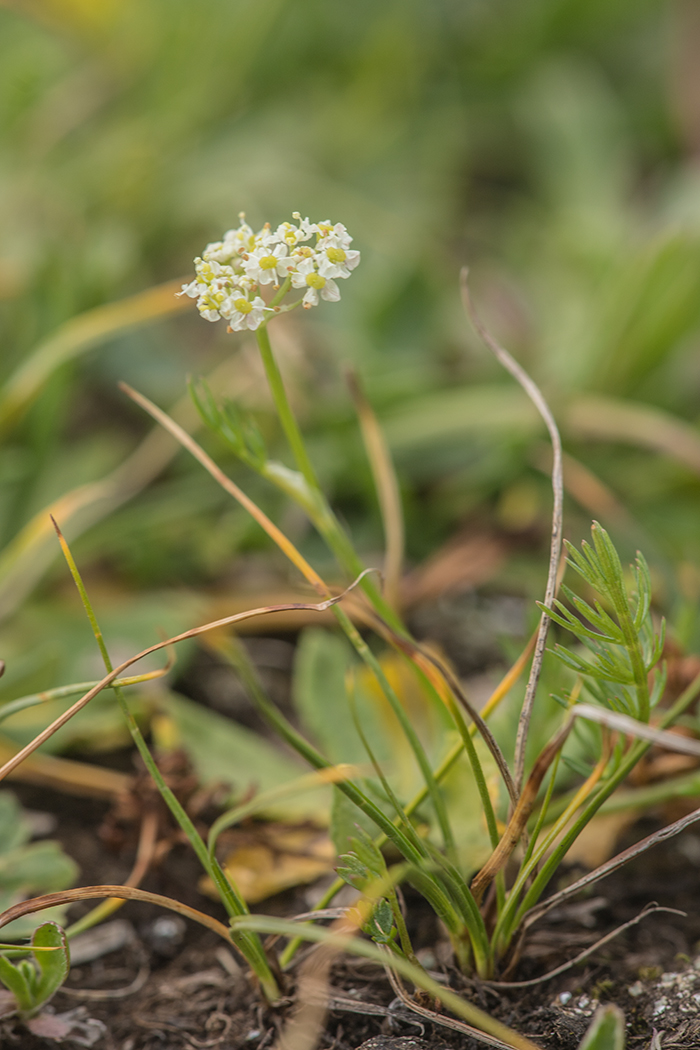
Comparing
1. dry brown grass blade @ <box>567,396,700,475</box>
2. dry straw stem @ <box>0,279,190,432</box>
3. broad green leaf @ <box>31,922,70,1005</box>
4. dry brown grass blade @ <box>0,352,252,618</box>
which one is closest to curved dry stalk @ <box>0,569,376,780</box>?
broad green leaf @ <box>31,922,70,1005</box>

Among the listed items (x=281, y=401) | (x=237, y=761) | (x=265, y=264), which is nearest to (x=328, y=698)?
(x=237, y=761)

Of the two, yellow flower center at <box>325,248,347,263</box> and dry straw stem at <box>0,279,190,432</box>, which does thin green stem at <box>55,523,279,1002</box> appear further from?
dry straw stem at <box>0,279,190,432</box>

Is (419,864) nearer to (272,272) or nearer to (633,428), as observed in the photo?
(272,272)

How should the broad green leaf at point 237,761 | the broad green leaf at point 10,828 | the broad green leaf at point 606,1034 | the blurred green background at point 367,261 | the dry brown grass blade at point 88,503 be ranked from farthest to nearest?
the blurred green background at point 367,261 < the dry brown grass blade at point 88,503 < the broad green leaf at point 237,761 < the broad green leaf at point 10,828 < the broad green leaf at point 606,1034

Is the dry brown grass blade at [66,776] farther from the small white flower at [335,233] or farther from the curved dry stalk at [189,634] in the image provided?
the small white flower at [335,233]

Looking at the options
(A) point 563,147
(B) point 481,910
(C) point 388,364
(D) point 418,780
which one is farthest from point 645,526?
(A) point 563,147

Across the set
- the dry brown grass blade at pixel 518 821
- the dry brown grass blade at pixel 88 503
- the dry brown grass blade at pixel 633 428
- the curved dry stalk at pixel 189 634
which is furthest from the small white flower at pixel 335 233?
the dry brown grass blade at pixel 633 428

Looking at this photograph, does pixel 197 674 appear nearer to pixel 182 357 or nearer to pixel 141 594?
pixel 141 594
